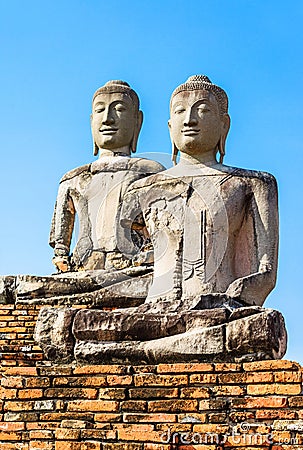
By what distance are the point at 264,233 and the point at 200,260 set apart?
0.65 meters

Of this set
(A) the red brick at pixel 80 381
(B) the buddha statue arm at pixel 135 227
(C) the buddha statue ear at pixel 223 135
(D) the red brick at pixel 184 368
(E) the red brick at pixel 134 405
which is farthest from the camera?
(B) the buddha statue arm at pixel 135 227

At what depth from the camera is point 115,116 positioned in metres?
12.6

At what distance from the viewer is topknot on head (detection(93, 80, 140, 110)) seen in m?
12.5

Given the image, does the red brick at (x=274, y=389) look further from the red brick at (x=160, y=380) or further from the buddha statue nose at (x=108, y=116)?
the buddha statue nose at (x=108, y=116)

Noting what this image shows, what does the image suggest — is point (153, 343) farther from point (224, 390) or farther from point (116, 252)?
point (116, 252)

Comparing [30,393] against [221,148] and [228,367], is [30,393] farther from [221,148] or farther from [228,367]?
[221,148]

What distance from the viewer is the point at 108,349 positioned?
798cm

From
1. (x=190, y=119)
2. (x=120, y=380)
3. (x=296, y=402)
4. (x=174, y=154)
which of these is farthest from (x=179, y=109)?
(x=296, y=402)

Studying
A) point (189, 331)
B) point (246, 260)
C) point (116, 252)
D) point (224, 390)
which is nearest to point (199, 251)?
point (246, 260)

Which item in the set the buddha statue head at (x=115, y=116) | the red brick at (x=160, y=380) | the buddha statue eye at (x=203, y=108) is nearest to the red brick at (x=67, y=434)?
the red brick at (x=160, y=380)

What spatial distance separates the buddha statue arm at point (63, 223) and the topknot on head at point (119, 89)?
4.29ft

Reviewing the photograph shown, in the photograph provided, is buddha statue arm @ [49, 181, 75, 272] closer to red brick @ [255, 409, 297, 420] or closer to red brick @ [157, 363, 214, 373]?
red brick @ [157, 363, 214, 373]

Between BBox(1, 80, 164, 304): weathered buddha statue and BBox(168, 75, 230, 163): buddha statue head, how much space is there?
248 cm

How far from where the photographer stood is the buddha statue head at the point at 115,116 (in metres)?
12.5
